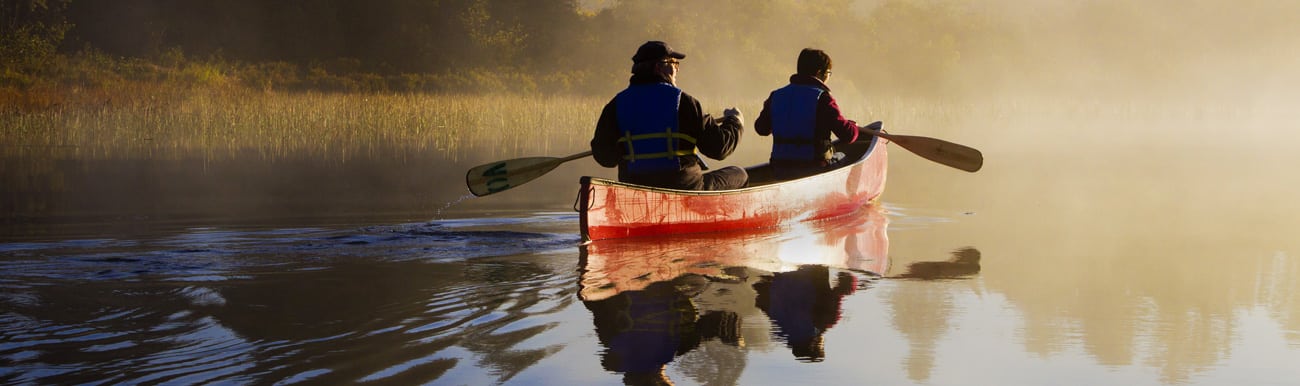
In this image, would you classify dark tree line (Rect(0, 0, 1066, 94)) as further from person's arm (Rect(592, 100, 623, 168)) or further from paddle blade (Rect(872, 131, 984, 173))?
person's arm (Rect(592, 100, 623, 168))

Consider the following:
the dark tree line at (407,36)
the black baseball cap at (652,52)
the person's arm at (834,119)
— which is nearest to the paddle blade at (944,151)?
the person's arm at (834,119)

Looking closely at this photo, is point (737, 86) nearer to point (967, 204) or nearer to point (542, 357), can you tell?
point (967, 204)

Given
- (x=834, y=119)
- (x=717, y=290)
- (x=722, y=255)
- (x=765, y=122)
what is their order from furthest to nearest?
(x=765, y=122), (x=834, y=119), (x=722, y=255), (x=717, y=290)

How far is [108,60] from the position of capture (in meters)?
35.9

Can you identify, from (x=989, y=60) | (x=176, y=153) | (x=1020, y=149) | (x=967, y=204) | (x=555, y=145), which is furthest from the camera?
(x=989, y=60)

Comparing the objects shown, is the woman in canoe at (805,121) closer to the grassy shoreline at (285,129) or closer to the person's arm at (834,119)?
the person's arm at (834,119)

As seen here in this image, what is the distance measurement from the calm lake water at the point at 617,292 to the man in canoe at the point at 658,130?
1.47 feet

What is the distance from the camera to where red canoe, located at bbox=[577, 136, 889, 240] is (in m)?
7.89

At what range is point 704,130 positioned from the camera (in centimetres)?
794

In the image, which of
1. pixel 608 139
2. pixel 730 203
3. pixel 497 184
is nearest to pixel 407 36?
pixel 497 184

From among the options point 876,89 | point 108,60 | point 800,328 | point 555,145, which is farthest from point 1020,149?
point 876,89

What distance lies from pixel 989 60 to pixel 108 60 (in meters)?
47.0

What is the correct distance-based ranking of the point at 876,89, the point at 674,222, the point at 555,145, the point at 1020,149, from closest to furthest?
the point at 674,222 < the point at 555,145 < the point at 1020,149 < the point at 876,89

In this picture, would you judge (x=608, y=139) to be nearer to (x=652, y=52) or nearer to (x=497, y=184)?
(x=652, y=52)
